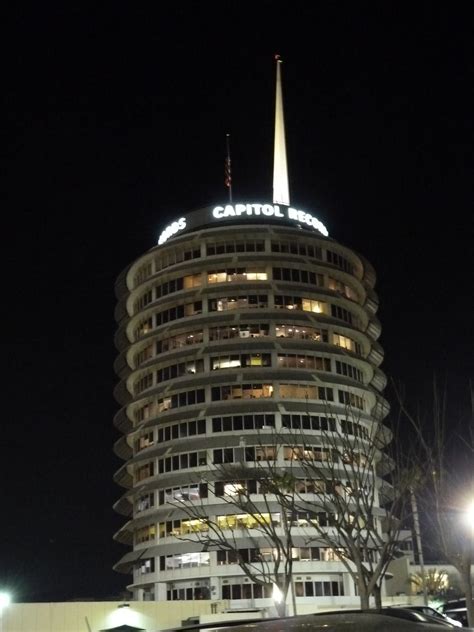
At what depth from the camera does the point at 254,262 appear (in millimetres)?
98375

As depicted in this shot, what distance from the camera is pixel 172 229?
10769 cm

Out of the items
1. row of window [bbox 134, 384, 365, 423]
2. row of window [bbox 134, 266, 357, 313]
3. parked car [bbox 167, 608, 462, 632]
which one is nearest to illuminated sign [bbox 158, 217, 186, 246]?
row of window [bbox 134, 266, 357, 313]

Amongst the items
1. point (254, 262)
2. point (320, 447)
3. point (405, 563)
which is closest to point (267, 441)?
point (320, 447)

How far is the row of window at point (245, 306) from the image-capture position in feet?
317

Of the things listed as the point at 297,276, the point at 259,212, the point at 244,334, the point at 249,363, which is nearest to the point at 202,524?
the point at 249,363

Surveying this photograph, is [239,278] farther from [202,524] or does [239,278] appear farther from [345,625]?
[345,625]

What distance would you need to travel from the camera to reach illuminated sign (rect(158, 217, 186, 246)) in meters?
106

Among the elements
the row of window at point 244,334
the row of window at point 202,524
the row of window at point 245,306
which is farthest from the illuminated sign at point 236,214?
the row of window at point 202,524

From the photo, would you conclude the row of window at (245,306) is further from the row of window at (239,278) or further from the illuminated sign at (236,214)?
the illuminated sign at (236,214)

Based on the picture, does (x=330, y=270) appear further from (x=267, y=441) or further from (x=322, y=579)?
(x=322, y=579)

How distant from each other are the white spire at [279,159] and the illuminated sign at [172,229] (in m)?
25.3

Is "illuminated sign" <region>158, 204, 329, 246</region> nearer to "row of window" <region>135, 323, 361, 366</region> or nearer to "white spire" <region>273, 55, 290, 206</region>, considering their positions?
"row of window" <region>135, 323, 361, 366</region>

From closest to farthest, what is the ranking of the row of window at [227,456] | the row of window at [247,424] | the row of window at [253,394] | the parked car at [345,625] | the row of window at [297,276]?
the parked car at [345,625] < the row of window at [227,456] < the row of window at [247,424] < the row of window at [253,394] < the row of window at [297,276]

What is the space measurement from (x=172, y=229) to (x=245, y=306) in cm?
1748
